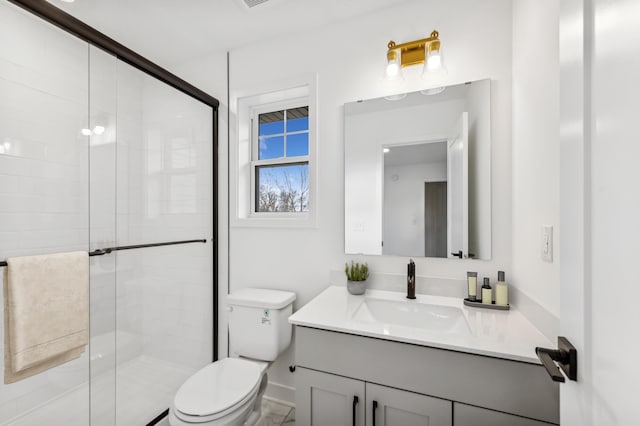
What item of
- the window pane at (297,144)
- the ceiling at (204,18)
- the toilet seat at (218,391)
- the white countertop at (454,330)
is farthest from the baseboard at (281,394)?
the ceiling at (204,18)

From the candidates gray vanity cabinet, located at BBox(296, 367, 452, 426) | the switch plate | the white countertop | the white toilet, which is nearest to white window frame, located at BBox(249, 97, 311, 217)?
the white toilet

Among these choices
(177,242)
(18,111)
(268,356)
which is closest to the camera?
(18,111)

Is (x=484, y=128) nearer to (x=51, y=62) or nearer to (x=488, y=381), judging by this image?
(x=488, y=381)

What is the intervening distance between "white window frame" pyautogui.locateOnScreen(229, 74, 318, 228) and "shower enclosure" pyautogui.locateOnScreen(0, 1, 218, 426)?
0.60 feet

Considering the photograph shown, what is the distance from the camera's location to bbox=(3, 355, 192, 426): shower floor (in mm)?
1516

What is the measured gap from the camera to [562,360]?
0.58 metres

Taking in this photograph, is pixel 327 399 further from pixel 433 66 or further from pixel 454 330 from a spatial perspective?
pixel 433 66

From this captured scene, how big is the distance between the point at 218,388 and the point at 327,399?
0.53 m

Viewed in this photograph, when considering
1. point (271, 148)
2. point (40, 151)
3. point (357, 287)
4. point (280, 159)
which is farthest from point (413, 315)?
point (40, 151)

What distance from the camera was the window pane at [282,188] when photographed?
1982 millimetres

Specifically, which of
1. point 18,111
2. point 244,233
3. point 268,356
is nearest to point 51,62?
point 18,111

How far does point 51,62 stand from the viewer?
1.39 metres

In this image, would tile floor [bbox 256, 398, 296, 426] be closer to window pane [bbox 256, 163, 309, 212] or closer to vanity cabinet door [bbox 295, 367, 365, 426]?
vanity cabinet door [bbox 295, 367, 365, 426]

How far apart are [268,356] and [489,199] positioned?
1.47m
